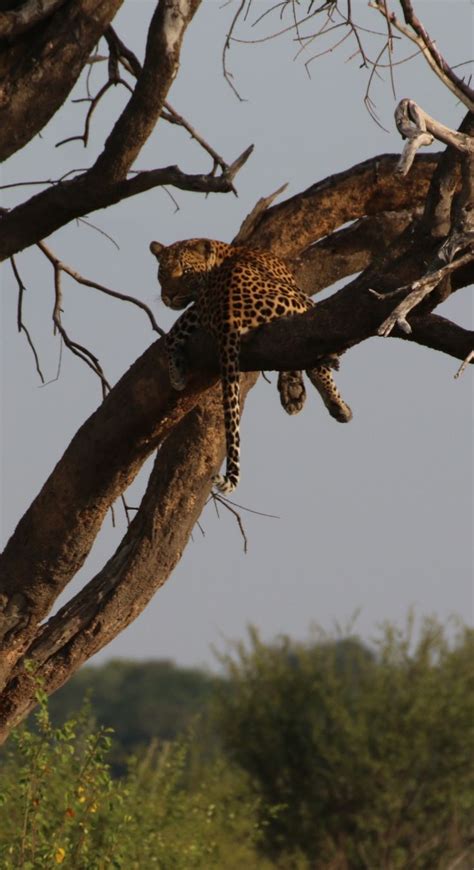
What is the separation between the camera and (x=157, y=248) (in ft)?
21.8

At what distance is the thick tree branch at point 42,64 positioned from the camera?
562 cm

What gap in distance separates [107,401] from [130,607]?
899mm

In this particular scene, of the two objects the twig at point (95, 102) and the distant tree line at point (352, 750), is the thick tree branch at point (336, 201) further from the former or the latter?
the distant tree line at point (352, 750)

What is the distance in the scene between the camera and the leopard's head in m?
6.35

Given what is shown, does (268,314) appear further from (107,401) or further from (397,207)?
(397,207)

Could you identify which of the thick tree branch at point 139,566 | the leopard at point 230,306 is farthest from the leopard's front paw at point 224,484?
the thick tree branch at point 139,566

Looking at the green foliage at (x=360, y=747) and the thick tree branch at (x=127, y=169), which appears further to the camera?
the green foliage at (x=360, y=747)

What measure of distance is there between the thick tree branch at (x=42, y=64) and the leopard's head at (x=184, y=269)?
95cm

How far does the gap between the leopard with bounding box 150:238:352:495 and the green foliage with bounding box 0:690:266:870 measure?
1.28m

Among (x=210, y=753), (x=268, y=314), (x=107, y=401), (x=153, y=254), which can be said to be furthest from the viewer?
(x=210, y=753)

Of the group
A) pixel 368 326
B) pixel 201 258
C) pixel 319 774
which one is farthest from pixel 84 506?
pixel 319 774

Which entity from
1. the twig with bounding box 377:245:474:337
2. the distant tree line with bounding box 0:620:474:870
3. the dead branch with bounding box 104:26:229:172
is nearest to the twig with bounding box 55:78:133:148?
the dead branch with bounding box 104:26:229:172

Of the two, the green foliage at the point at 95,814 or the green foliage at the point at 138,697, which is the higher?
the green foliage at the point at 138,697

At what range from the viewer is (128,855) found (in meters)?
7.82
